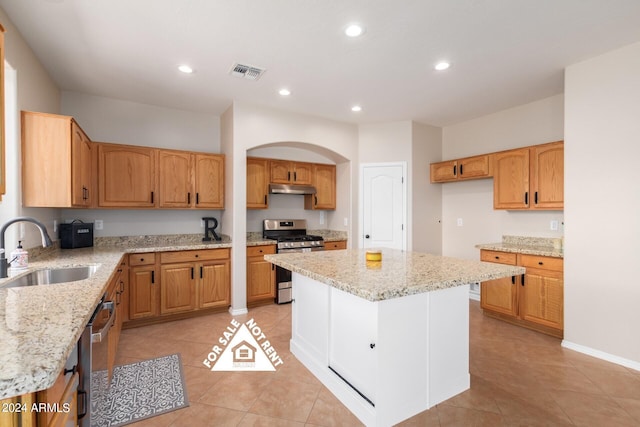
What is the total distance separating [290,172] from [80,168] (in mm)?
2571

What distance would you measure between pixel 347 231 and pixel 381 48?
2.80 metres

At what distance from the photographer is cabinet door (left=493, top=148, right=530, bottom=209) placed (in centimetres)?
354

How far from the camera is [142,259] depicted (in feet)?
11.2

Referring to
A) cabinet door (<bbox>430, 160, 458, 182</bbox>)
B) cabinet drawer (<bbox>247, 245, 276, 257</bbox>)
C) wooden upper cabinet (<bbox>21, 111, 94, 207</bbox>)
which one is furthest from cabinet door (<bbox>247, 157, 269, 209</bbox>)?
cabinet door (<bbox>430, 160, 458, 182</bbox>)

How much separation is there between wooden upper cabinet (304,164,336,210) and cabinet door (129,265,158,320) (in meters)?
2.44

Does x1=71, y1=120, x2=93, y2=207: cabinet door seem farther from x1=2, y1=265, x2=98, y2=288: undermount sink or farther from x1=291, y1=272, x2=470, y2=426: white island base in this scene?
x1=291, y1=272, x2=470, y2=426: white island base

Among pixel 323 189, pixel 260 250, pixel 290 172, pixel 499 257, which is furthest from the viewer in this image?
pixel 323 189

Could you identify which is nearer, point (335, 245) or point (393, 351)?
point (393, 351)

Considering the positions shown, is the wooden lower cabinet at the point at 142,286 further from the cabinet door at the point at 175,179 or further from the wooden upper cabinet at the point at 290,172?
the wooden upper cabinet at the point at 290,172

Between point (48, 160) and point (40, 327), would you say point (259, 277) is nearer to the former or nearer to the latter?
point (48, 160)

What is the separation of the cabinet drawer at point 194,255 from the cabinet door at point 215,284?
0.08 meters

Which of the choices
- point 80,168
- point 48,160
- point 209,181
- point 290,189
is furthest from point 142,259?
point 290,189

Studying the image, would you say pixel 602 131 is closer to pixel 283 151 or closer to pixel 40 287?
pixel 283 151

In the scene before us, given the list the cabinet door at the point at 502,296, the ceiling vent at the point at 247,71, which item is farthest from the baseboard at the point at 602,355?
the ceiling vent at the point at 247,71
